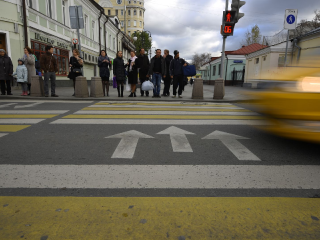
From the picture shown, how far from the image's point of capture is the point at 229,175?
2867mm

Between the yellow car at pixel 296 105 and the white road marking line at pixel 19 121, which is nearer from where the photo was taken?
the yellow car at pixel 296 105

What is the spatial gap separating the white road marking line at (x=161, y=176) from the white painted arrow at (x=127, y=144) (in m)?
0.46

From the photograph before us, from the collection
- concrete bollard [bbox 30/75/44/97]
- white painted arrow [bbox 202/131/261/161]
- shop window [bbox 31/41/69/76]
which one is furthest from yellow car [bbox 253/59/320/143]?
shop window [bbox 31/41/69/76]

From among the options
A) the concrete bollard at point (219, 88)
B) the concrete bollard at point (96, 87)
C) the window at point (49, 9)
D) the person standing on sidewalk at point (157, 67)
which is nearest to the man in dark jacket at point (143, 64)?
the person standing on sidewalk at point (157, 67)

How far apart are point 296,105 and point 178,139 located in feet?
6.33

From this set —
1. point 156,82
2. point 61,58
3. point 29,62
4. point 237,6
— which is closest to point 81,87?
point 29,62

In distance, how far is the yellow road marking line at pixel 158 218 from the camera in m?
1.84

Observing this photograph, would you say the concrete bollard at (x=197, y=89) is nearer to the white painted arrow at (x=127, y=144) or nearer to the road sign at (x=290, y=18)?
the road sign at (x=290, y=18)

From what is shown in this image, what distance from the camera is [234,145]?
160 inches

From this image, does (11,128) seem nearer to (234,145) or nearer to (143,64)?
(234,145)

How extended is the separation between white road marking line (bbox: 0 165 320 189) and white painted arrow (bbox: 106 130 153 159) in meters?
0.46

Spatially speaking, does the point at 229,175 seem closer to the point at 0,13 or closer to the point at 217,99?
the point at 217,99

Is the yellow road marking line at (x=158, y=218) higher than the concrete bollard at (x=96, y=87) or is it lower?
lower

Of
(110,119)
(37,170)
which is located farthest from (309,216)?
(110,119)
